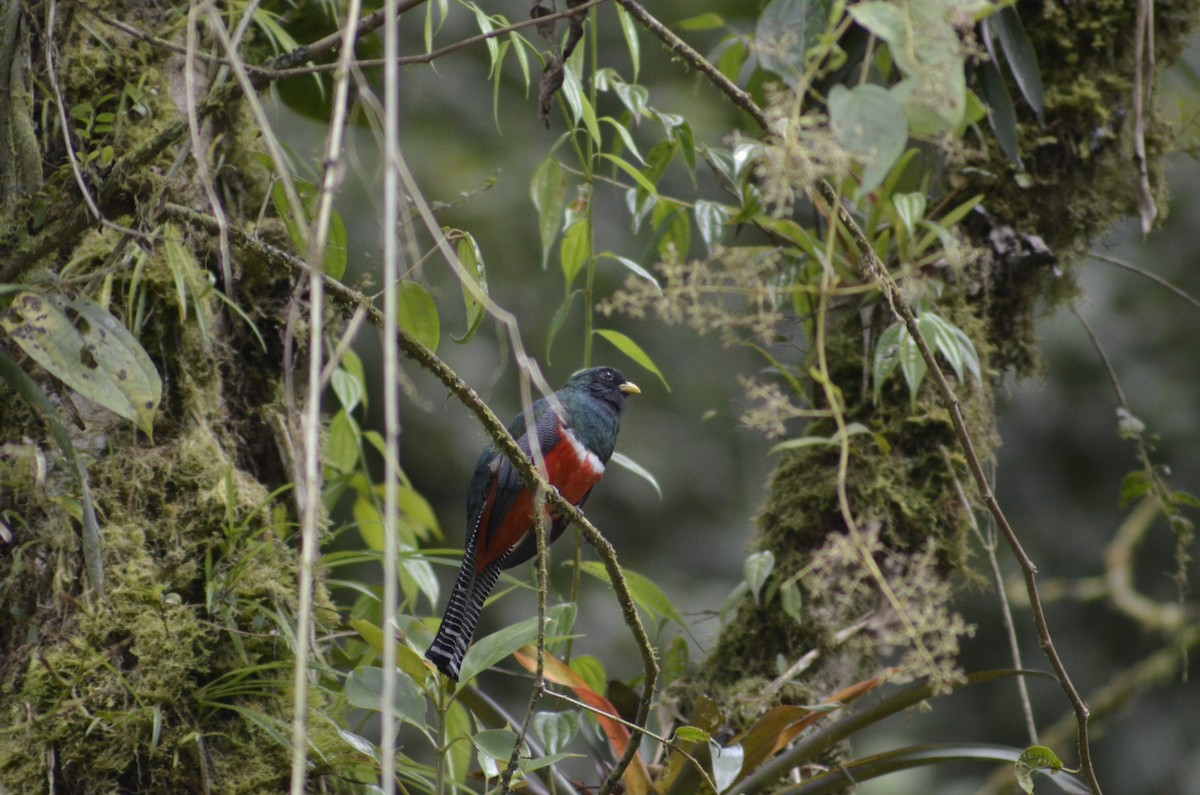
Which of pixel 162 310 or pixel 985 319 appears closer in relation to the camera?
pixel 162 310

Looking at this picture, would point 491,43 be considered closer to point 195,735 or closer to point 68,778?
point 195,735

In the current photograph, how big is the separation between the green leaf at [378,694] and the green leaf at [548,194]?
3.12 ft

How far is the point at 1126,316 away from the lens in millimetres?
6246

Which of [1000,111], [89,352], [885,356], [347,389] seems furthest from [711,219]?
[89,352]

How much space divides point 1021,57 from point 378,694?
2.21 metres

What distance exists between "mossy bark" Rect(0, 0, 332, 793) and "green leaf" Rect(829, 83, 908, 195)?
3.66 feet

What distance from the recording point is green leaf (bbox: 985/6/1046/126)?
283 cm

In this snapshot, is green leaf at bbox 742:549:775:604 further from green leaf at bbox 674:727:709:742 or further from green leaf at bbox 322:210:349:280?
green leaf at bbox 322:210:349:280

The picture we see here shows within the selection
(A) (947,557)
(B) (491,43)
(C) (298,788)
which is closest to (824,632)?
(A) (947,557)

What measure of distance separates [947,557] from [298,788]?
2.07m

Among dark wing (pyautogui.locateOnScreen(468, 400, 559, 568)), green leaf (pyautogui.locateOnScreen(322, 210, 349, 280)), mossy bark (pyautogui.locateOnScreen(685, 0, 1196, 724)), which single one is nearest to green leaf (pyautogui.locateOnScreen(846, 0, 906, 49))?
green leaf (pyautogui.locateOnScreen(322, 210, 349, 280))

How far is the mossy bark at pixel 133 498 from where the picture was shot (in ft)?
6.46

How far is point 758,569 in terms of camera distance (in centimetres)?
268

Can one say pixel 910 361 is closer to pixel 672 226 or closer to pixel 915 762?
pixel 672 226
